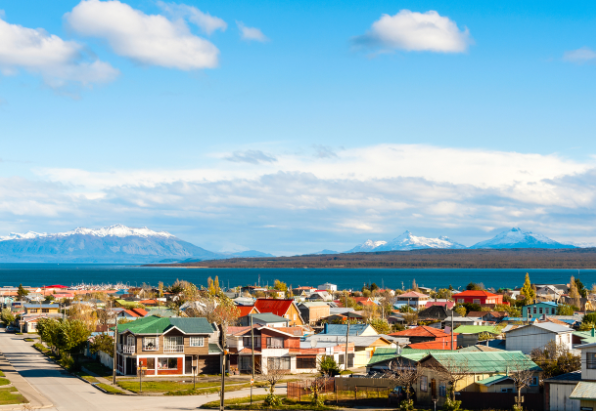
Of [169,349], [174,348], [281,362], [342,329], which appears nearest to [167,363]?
[169,349]

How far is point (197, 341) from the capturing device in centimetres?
5788

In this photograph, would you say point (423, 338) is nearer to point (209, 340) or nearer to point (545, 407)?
point (209, 340)

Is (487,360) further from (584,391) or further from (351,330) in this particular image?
(351,330)

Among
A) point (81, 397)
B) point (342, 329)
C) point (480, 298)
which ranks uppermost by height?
point (342, 329)

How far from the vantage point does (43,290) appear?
186 m

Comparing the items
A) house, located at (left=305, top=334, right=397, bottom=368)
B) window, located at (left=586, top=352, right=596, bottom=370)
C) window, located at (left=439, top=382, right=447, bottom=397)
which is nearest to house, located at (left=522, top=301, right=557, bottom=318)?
house, located at (left=305, top=334, right=397, bottom=368)

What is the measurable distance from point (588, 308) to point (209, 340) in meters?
73.6

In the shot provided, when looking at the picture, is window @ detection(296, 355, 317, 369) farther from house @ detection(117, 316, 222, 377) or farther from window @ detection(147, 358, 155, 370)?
window @ detection(147, 358, 155, 370)

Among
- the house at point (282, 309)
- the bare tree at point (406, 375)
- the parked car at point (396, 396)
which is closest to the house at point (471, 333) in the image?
the bare tree at point (406, 375)

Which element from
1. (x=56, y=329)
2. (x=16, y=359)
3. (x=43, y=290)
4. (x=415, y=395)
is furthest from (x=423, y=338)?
(x=43, y=290)

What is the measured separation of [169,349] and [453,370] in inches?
985

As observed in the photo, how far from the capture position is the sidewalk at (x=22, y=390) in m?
41.1

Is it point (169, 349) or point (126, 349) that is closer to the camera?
point (169, 349)

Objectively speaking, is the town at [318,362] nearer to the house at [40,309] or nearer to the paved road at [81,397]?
the paved road at [81,397]
